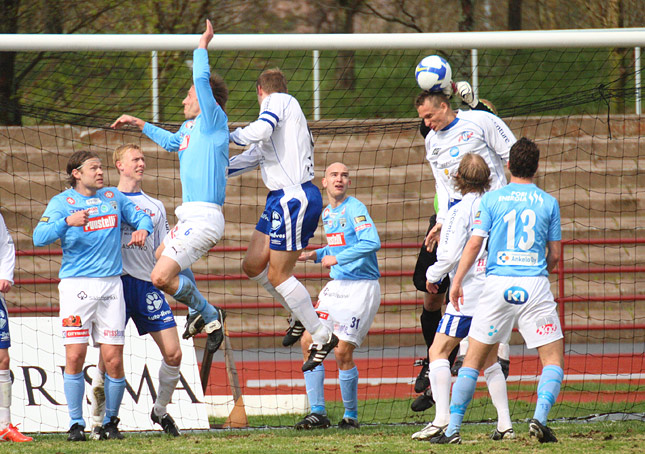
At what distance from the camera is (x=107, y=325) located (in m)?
6.42

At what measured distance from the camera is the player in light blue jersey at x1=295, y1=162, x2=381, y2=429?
277 inches

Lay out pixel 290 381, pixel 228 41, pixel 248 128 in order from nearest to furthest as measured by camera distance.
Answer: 1. pixel 248 128
2. pixel 228 41
3. pixel 290 381

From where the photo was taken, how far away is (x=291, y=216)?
20.6ft

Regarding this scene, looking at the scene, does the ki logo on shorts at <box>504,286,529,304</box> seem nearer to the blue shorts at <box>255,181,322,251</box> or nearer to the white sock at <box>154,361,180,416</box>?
the blue shorts at <box>255,181,322,251</box>

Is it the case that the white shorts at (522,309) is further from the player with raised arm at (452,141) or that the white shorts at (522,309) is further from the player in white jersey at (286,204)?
the player in white jersey at (286,204)

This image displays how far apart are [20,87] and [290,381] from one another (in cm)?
798

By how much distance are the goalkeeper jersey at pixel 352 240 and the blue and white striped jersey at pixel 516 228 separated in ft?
5.28

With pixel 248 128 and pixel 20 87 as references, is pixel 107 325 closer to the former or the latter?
pixel 248 128

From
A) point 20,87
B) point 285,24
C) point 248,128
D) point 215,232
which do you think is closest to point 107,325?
point 215,232

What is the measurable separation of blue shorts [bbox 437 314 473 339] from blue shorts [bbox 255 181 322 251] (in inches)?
46.7

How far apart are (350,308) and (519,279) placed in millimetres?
2044

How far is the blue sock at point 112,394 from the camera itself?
6.57m

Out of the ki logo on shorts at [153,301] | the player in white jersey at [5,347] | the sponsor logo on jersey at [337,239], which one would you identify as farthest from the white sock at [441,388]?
the player in white jersey at [5,347]

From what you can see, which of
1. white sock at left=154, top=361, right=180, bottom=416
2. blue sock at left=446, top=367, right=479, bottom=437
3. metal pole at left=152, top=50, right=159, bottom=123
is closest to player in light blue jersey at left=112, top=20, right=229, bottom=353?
white sock at left=154, top=361, right=180, bottom=416
